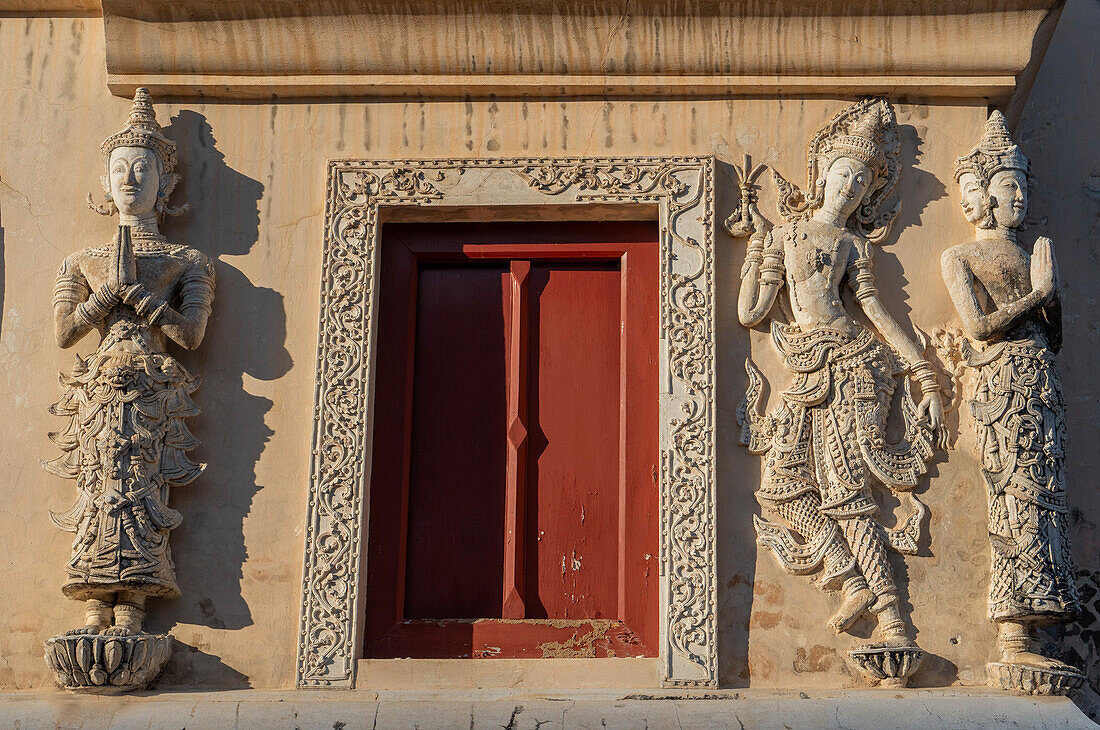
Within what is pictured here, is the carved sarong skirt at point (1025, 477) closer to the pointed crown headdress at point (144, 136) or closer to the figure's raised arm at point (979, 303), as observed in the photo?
the figure's raised arm at point (979, 303)

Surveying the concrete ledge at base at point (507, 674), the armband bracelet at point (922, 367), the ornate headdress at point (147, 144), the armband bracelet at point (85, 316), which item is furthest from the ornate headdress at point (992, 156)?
the armband bracelet at point (85, 316)

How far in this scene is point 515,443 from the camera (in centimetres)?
725

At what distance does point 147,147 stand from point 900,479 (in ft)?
13.1

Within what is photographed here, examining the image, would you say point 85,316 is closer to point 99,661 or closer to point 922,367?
point 99,661

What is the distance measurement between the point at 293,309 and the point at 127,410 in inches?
37.0

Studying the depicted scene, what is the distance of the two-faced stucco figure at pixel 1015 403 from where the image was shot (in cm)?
674

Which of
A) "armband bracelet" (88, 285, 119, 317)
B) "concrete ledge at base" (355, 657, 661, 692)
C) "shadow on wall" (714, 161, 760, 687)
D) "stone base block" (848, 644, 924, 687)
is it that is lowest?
"concrete ledge at base" (355, 657, 661, 692)

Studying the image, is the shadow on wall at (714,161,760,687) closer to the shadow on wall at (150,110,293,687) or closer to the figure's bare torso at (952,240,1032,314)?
the figure's bare torso at (952,240,1032,314)

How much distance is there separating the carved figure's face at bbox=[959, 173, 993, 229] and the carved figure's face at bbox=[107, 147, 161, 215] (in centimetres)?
402

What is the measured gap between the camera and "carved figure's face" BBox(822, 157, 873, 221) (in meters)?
7.31

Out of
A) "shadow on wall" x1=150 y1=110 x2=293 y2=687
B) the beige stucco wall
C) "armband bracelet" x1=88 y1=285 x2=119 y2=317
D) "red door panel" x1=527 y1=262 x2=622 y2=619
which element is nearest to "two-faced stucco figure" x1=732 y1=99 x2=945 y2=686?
the beige stucco wall

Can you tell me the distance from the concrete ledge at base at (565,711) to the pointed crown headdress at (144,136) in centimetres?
268

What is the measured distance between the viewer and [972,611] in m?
6.86

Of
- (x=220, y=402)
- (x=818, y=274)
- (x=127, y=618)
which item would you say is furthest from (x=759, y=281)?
(x=127, y=618)
